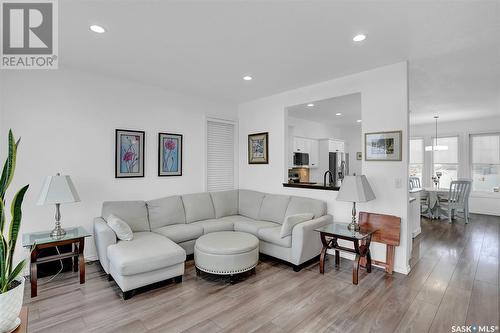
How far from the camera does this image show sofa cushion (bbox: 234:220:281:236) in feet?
12.6

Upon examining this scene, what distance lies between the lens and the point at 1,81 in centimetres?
302

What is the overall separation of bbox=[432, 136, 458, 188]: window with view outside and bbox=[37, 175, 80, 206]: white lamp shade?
906cm

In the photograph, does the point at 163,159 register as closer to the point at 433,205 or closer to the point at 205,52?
the point at 205,52

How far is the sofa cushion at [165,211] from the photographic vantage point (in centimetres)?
386

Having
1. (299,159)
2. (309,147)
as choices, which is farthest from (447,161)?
(299,159)

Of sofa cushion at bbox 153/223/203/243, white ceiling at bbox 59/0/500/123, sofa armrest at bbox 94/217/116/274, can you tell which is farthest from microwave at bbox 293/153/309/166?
sofa armrest at bbox 94/217/116/274

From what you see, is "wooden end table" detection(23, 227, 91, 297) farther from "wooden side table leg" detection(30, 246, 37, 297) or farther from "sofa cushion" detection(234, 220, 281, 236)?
"sofa cushion" detection(234, 220, 281, 236)

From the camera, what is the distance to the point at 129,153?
3.95 meters

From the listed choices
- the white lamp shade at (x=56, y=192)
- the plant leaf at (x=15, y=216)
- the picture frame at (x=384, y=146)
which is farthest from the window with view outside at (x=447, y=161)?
the plant leaf at (x=15, y=216)

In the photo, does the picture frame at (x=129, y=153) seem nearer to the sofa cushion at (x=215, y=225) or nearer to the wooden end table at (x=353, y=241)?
the sofa cushion at (x=215, y=225)

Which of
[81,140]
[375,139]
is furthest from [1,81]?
[375,139]

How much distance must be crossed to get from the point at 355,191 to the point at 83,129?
3.73m

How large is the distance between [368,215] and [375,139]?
102 cm

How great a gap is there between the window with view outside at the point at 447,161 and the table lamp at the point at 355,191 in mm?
6030
